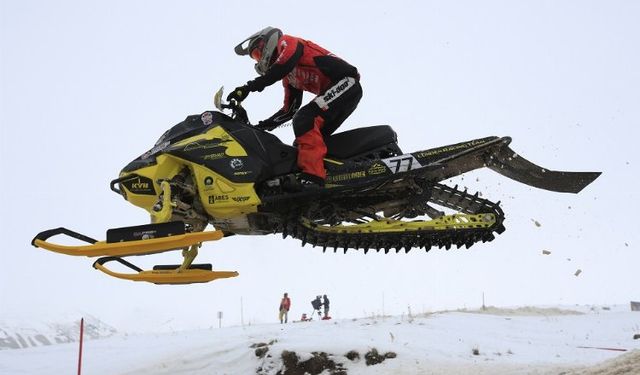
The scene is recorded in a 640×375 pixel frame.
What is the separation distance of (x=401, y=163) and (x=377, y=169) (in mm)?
283

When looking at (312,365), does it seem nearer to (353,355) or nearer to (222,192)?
(353,355)

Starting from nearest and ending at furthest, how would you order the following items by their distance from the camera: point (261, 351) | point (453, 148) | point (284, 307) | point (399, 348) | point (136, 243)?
point (136, 243) < point (453, 148) < point (399, 348) < point (261, 351) < point (284, 307)

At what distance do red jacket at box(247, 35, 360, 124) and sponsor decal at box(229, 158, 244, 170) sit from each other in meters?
0.77

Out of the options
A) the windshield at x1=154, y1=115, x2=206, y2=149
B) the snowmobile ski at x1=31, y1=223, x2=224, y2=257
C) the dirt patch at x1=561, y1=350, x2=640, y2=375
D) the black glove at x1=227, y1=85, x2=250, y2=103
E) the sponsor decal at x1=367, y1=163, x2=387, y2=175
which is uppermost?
the black glove at x1=227, y1=85, x2=250, y2=103

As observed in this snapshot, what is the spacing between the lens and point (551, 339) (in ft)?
31.1

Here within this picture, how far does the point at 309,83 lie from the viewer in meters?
7.20

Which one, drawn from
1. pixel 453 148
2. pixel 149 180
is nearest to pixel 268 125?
pixel 149 180

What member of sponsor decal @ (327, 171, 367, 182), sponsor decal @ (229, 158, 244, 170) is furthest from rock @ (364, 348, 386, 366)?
sponsor decal @ (229, 158, 244, 170)

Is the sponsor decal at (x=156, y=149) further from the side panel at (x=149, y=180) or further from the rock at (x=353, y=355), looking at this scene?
the rock at (x=353, y=355)

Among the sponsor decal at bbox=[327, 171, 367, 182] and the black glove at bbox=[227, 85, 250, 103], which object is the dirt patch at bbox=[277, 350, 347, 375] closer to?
the sponsor decal at bbox=[327, 171, 367, 182]

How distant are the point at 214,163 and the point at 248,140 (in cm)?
44

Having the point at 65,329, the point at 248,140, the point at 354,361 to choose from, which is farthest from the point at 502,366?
the point at 65,329

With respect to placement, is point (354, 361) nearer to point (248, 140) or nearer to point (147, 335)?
point (248, 140)

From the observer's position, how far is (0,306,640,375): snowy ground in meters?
7.05
